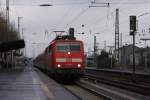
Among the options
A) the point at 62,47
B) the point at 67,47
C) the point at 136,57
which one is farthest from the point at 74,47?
the point at 136,57

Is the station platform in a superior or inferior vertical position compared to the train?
inferior

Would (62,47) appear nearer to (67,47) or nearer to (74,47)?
(67,47)

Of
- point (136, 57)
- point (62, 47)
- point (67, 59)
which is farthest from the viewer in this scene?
point (136, 57)

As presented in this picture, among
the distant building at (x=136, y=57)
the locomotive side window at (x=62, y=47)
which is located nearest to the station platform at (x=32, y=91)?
the locomotive side window at (x=62, y=47)

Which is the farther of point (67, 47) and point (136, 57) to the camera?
point (136, 57)

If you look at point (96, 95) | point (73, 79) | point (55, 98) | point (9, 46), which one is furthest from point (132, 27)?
point (55, 98)

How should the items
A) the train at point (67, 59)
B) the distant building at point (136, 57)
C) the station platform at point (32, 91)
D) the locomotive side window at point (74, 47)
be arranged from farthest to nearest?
the distant building at point (136, 57)
the locomotive side window at point (74, 47)
the train at point (67, 59)
the station platform at point (32, 91)

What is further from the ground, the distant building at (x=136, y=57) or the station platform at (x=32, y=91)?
the distant building at (x=136, y=57)

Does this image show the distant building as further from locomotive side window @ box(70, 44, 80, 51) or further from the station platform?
the station platform

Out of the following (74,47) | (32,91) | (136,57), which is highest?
(136,57)

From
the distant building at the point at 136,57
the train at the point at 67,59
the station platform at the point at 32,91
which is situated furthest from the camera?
the distant building at the point at 136,57

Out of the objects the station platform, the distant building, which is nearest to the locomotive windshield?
the station platform

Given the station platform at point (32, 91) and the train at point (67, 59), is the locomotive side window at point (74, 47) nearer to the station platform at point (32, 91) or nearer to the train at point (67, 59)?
the train at point (67, 59)

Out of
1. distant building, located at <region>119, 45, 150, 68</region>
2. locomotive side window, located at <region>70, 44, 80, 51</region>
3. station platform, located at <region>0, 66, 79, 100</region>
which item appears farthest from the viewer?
distant building, located at <region>119, 45, 150, 68</region>
